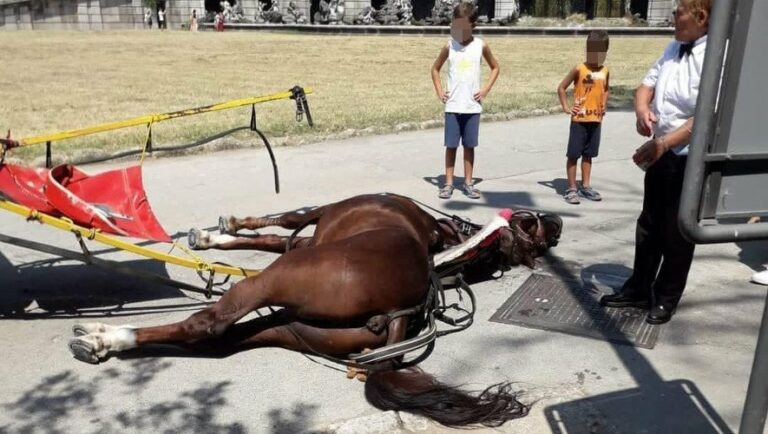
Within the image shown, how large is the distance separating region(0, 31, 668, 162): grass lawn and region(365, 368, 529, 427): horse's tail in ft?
22.4

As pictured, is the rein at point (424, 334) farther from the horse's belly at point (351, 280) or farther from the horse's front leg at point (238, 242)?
the horse's front leg at point (238, 242)

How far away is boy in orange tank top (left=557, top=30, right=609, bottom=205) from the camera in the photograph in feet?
24.0

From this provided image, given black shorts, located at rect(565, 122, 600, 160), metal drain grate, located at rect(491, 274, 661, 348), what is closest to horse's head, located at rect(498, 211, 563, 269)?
metal drain grate, located at rect(491, 274, 661, 348)

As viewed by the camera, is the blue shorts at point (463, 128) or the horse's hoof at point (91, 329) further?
the blue shorts at point (463, 128)

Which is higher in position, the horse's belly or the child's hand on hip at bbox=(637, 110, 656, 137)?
the child's hand on hip at bbox=(637, 110, 656, 137)

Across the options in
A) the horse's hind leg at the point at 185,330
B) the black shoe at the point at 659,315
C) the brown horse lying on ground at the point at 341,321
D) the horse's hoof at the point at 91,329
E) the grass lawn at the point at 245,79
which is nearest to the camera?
the brown horse lying on ground at the point at 341,321

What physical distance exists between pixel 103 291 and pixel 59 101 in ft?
35.3

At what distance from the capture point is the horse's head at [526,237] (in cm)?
520

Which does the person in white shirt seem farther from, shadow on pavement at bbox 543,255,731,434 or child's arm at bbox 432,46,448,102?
child's arm at bbox 432,46,448,102

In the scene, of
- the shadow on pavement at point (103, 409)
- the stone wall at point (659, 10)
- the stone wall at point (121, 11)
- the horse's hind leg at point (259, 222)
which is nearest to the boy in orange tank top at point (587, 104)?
the horse's hind leg at point (259, 222)

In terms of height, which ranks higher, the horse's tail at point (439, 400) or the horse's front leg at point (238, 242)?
the horse's front leg at point (238, 242)

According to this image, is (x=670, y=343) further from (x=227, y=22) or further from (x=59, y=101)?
(x=227, y=22)

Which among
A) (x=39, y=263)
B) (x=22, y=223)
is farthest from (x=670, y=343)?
(x=22, y=223)

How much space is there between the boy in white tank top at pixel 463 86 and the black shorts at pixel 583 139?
0.97 m
